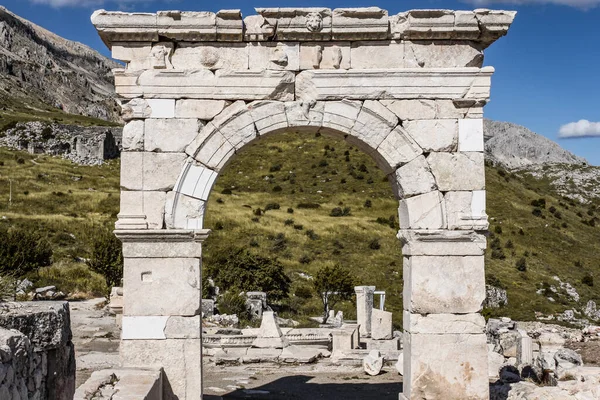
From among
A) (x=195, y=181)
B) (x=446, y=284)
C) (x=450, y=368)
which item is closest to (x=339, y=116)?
(x=195, y=181)

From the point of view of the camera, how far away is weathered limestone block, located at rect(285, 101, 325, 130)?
7629 millimetres

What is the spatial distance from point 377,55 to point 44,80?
283ft

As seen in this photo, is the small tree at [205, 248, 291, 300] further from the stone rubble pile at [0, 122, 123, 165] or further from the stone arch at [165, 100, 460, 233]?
the stone rubble pile at [0, 122, 123, 165]

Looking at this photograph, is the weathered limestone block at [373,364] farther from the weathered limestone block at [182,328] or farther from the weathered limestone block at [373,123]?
the weathered limestone block at [373,123]

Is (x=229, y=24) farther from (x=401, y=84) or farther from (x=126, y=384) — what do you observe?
(x=126, y=384)

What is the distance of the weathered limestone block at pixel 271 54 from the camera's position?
7.70 meters

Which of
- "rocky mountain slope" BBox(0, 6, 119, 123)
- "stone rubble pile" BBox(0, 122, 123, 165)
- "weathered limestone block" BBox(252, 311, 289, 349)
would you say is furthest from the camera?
"rocky mountain slope" BBox(0, 6, 119, 123)

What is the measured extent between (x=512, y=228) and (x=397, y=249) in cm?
1085

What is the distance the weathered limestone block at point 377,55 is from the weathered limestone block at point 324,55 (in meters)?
0.10

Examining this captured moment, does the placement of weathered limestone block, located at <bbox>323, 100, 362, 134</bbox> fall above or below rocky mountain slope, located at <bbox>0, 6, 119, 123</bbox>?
below

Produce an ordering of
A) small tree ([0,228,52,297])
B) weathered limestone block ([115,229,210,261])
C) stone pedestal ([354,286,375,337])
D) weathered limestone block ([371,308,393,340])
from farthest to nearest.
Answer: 1. small tree ([0,228,52,297])
2. stone pedestal ([354,286,375,337])
3. weathered limestone block ([371,308,393,340])
4. weathered limestone block ([115,229,210,261])

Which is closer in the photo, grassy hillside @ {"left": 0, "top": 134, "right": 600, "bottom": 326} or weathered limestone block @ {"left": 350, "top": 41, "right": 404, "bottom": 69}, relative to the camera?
weathered limestone block @ {"left": 350, "top": 41, "right": 404, "bottom": 69}

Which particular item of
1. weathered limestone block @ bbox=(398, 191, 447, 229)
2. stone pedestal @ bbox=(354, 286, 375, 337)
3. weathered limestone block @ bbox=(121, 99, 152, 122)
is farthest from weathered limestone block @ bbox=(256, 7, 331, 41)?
stone pedestal @ bbox=(354, 286, 375, 337)

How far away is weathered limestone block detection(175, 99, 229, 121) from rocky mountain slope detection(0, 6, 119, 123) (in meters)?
58.5
